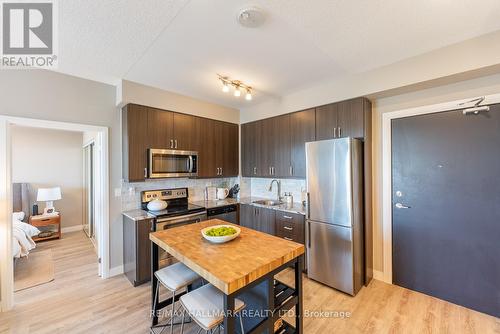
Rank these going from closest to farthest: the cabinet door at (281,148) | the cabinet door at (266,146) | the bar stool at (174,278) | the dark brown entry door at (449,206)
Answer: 1. the bar stool at (174,278)
2. the dark brown entry door at (449,206)
3. the cabinet door at (281,148)
4. the cabinet door at (266,146)

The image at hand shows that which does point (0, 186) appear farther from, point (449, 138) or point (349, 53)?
point (449, 138)

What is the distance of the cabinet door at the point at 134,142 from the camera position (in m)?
2.86

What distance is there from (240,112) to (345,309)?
345 centimetres

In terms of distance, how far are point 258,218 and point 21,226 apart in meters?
3.81

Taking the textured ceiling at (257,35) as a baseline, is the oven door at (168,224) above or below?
below

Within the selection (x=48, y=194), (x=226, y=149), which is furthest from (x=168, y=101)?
(x=48, y=194)

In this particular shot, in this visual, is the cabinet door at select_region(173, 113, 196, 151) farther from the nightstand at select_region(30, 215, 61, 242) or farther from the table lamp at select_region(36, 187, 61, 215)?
the nightstand at select_region(30, 215, 61, 242)

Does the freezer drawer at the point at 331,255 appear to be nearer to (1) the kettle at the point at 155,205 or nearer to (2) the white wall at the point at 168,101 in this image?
(1) the kettle at the point at 155,205

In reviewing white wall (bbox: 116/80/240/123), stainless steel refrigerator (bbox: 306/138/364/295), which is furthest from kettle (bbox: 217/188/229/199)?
stainless steel refrigerator (bbox: 306/138/364/295)

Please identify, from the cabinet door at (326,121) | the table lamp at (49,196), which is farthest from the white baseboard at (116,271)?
the cabinet door at (326,121)

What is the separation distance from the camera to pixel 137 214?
283 centimetres

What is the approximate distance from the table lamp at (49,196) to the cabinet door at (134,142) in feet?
8.44

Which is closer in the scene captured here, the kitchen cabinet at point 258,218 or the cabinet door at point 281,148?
the kitchen cabinet at point 258,218

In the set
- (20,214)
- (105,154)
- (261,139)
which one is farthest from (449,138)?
(20,214)
